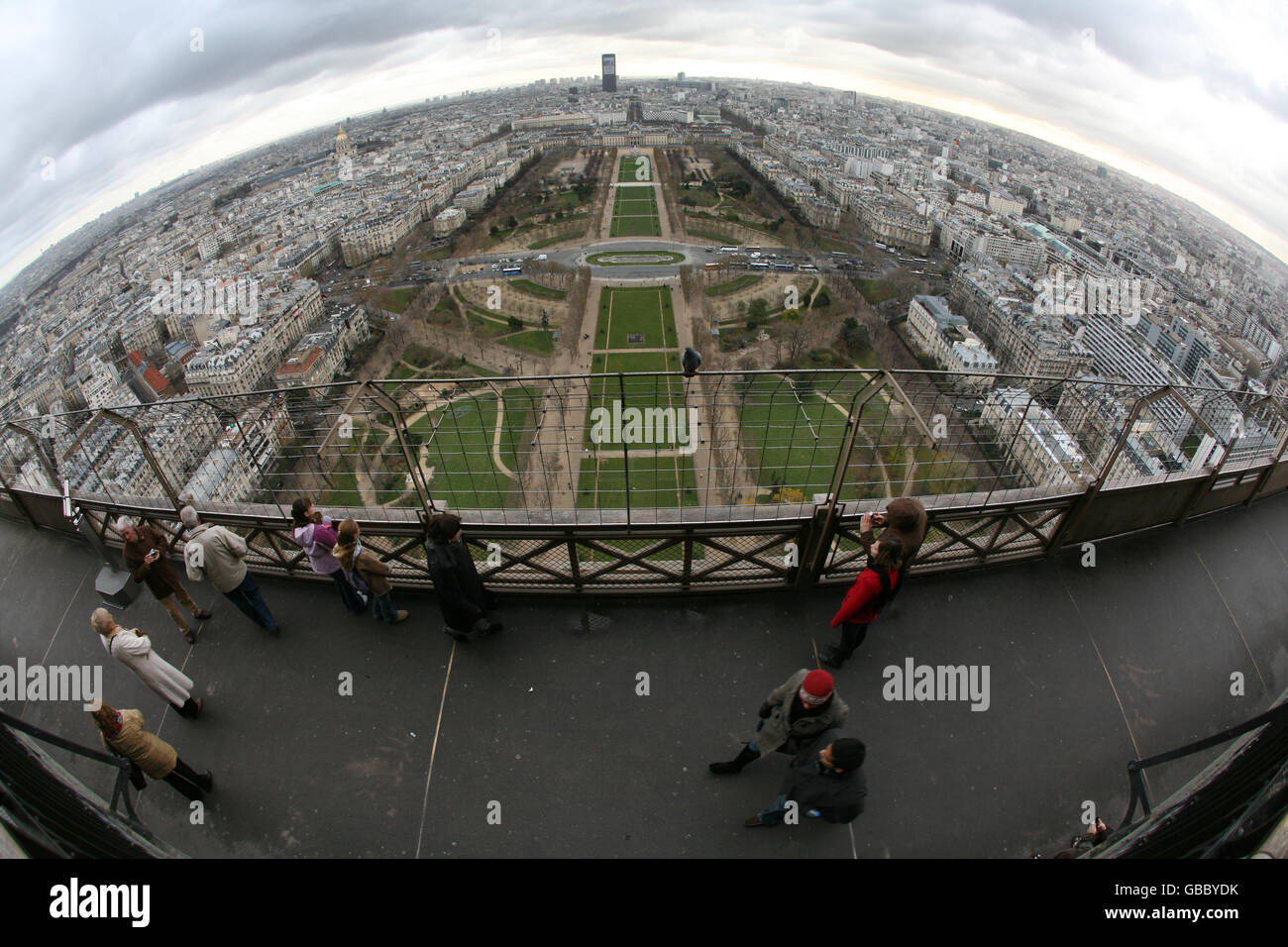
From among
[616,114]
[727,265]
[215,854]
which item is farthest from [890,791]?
[616,114]

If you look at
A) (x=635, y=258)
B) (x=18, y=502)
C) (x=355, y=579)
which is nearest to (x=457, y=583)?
(x=355, y=579)

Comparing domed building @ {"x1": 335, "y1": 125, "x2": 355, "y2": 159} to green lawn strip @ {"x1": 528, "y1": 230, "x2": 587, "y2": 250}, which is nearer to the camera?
green lawn strip @ {"x1": 528, "y1": 230, "x2": 587, "y2": 250}

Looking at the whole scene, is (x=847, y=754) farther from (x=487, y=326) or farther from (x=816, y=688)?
(x=487, y=326)

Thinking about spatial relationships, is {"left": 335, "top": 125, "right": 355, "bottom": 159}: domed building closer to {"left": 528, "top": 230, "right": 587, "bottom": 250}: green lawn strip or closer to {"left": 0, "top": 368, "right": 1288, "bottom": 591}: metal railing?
{"left": 528, "top": 230, "right": 587, "bottom": 250}: green lawn strip

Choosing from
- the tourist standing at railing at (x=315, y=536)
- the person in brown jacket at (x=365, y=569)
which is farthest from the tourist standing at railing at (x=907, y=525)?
the tourist standing at railing at (x=315, y=536)

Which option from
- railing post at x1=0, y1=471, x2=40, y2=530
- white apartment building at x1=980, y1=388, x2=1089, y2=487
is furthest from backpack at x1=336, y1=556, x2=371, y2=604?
white apartment building at x1=980, y1=388, x2=1089, y2=487
